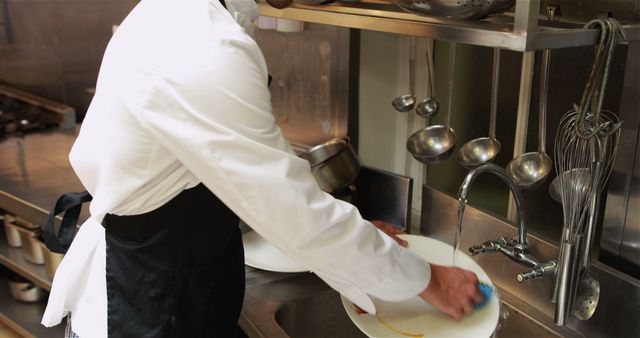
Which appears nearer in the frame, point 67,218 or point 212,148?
point 212,148

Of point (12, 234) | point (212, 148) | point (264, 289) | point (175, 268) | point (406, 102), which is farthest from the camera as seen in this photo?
point (12, 234)

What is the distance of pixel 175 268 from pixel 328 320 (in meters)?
0.41

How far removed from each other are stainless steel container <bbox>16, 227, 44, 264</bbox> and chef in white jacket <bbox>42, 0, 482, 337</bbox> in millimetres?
694

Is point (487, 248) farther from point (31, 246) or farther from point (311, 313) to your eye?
point (31, 246)

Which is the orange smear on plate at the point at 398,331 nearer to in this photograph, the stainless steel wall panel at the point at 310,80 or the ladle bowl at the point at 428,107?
the ladle bowl at the point at 428,107

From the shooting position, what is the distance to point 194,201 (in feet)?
3.48

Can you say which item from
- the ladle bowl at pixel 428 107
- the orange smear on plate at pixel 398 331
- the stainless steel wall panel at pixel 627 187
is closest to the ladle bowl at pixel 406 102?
the ladle bowl at pixel 428 107

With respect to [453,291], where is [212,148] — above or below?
above

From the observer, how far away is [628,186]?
3.99 ft

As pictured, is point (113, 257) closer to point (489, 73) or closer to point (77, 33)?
point (489, 73)

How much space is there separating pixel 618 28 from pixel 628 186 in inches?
13.5

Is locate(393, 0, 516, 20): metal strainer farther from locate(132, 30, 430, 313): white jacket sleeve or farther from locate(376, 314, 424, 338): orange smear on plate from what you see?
locate(376, 314, 424, 338): orange smear on plate

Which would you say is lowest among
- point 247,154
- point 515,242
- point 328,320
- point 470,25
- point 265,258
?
point 328,320

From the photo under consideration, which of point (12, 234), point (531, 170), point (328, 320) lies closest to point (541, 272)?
point (531, 170)
